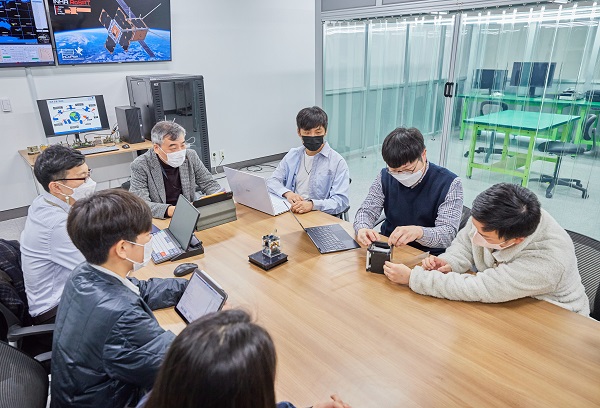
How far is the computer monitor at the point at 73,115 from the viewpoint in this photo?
3.79 m

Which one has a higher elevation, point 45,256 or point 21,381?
point 45,256

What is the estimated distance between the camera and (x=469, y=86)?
3299 millimetres

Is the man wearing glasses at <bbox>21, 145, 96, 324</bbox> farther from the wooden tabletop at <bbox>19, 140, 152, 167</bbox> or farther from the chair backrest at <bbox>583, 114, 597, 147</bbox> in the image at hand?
the chair backrest at <bbox>583, 114, 597, 147</bbox>

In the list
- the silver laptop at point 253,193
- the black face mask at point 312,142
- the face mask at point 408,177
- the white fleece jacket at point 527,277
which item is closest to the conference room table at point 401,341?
the white fleece jacket at point 527,277

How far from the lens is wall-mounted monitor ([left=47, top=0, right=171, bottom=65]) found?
3.87 meters

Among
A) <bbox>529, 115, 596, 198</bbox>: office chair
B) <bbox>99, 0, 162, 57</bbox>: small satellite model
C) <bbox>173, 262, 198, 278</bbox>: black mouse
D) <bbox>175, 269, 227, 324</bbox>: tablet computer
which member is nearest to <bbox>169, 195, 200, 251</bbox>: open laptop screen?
<bbox>173, 262, 198, 278</bbox>: black mouse

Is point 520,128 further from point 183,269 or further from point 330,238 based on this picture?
point 183,269

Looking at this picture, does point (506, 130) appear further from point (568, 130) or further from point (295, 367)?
point (295, 367)

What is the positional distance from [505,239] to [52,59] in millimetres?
4345

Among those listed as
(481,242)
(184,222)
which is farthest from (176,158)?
(481,242)

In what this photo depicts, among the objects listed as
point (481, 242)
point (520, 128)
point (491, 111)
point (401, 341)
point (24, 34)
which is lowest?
point (401, 341)

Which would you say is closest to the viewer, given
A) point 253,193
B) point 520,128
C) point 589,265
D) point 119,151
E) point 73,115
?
point 589,265

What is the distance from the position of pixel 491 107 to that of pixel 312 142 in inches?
66.5

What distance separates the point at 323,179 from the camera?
2.72 meters
